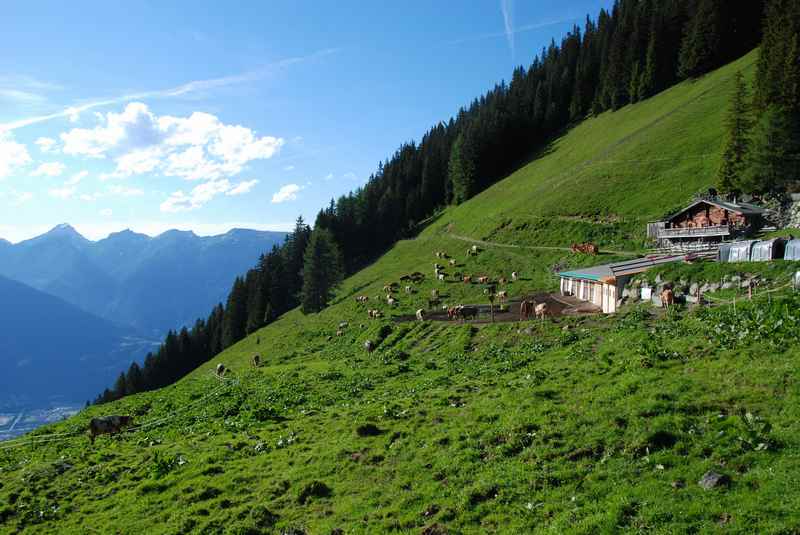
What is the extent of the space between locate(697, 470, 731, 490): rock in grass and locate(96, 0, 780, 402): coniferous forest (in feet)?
240

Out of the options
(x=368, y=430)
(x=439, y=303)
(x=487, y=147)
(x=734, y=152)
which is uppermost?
(x=487, y=147)

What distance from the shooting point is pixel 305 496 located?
13.1 metres

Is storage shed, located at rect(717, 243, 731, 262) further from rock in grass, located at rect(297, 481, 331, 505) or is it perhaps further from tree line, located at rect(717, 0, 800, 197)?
rock in grass, located at rect(297, 481, 331, 505)

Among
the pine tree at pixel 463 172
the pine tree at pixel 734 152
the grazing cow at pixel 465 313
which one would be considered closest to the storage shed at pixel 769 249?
the grazing cow at pixel 465 313

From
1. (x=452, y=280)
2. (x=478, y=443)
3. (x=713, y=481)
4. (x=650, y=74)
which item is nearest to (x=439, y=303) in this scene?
(x=452, y=280)

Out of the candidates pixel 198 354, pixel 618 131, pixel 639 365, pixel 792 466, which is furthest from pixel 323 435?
pixel 198 354

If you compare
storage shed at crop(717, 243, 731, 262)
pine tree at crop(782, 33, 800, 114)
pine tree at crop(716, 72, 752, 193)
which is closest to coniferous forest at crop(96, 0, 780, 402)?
pine tree at crop(782, 33, 800, 114)

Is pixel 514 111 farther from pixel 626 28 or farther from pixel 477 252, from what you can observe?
pixel 477 252

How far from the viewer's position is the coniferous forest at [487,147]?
9700cm

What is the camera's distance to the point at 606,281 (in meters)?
34.8

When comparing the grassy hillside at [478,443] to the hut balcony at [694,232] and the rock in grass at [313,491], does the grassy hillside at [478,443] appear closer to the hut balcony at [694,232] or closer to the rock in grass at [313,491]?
the rock in grass at [313,491]

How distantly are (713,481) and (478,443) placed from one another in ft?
19.1

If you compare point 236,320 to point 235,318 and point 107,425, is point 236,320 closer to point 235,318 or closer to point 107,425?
point 235,318

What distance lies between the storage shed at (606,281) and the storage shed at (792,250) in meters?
7.52
